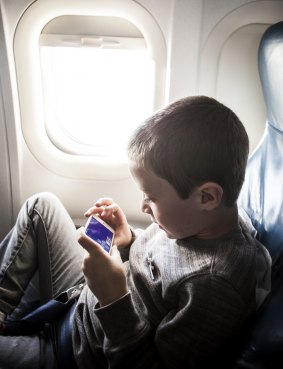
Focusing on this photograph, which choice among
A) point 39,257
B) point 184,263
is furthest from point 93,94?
point 184,263

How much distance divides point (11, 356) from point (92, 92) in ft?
3.60

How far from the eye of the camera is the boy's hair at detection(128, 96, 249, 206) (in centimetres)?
70

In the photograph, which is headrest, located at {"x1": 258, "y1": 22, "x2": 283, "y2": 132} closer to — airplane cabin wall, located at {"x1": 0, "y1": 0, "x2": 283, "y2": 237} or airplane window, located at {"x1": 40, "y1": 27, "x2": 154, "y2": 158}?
airplane cabin wall, located at {"x1": 0, "y1": 0, "x2": 283, "y2": 237}

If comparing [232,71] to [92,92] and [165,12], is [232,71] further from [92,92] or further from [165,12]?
[92,92]

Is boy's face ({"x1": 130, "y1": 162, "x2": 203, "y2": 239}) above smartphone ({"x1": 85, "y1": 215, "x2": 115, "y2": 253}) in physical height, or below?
above

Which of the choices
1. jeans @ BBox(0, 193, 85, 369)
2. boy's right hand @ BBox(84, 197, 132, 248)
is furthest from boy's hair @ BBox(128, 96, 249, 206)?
jeans @ BBox(0, 193, 85, 369)

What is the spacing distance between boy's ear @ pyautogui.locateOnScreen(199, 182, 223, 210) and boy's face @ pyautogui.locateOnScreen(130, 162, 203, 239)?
0.01 metres

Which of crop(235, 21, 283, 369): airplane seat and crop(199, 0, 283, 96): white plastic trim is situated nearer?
crop(235, 21, 283, 369): airplane seat

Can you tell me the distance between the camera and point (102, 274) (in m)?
0.78

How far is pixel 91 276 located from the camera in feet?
2.59

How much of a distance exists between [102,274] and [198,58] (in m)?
0.83

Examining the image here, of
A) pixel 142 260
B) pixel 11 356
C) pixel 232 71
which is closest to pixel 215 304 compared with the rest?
pixel 142 260

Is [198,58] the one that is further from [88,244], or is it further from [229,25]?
[88,244]


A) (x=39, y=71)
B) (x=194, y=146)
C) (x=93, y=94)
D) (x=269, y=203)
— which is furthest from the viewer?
(x=93, y=94)
